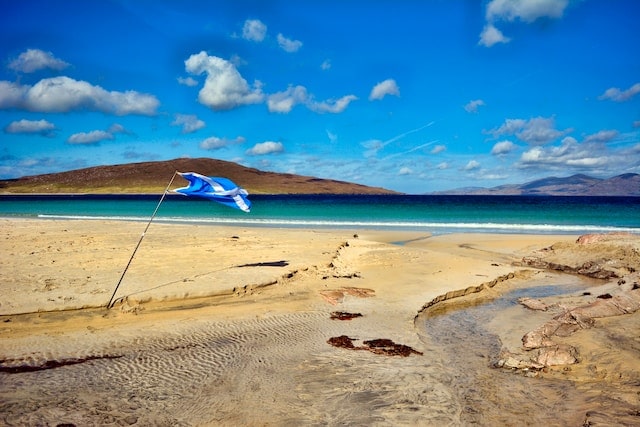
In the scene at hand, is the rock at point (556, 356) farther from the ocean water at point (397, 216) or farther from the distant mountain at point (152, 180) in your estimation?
the distant mountain at point (152, 180)

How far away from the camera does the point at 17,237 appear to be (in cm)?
2109

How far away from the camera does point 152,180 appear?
5797 inches

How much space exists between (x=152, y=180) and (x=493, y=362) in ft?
507

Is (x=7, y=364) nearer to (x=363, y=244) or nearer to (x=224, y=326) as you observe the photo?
(x=224, y=326)

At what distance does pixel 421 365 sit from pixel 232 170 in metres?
175

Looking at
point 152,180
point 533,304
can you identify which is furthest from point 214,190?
point 152,180

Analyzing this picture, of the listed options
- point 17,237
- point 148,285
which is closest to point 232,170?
point 17,237

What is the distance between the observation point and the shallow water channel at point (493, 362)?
17.5 feet

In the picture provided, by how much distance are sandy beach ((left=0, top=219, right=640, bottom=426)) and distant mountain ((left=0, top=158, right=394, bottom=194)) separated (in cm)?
12682

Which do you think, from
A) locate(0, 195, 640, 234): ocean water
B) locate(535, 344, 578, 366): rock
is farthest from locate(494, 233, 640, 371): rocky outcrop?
locate(0, 195, 640, 234): ocean water

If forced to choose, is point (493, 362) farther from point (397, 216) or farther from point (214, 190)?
point (397, 216)

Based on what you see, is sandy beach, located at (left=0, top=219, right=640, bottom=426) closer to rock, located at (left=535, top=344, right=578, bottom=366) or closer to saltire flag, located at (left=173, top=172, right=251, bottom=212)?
rock, located at (left=535, top=344, right=578, bottom=366)

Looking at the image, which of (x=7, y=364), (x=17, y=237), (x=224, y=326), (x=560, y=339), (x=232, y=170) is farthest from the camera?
(x=232, y=170)

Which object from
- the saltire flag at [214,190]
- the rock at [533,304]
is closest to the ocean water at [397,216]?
the rock at [533,304]
